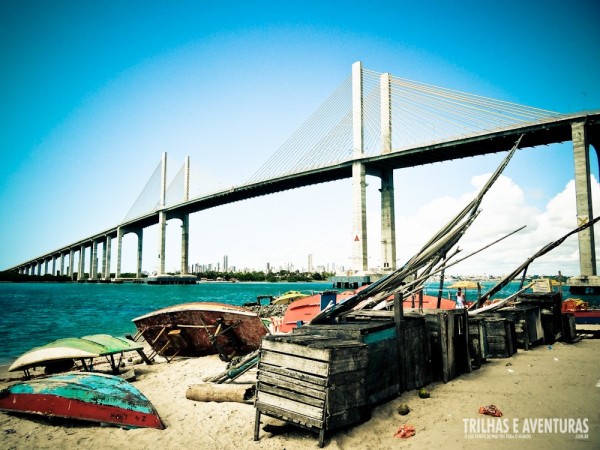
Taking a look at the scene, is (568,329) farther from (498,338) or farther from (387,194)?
(387,194)

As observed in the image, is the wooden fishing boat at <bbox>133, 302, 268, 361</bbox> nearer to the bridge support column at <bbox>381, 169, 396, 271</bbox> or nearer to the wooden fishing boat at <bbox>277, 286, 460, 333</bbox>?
the wooden fishing boat at <bbox>277, 286, 460, 333</bbox>

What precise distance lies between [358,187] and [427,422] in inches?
1408

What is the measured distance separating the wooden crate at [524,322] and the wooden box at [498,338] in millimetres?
220

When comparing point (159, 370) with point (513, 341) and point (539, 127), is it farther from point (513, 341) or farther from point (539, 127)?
point (539, 127)

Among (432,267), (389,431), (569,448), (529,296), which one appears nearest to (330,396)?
(389,431)

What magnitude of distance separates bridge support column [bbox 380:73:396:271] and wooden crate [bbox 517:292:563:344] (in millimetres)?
30821

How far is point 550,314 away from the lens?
9.32 metres

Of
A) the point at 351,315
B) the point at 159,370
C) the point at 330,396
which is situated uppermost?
the point at 351,315

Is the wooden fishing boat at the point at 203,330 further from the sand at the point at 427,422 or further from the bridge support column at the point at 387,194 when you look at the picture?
the bridge support column at the point at 387,194

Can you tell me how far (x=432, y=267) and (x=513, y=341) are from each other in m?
2.55

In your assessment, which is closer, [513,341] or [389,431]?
[389,431]

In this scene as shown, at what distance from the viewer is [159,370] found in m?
9.16

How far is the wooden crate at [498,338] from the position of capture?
7.53 meters

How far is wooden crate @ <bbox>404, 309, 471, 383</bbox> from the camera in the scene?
5.91 meters
